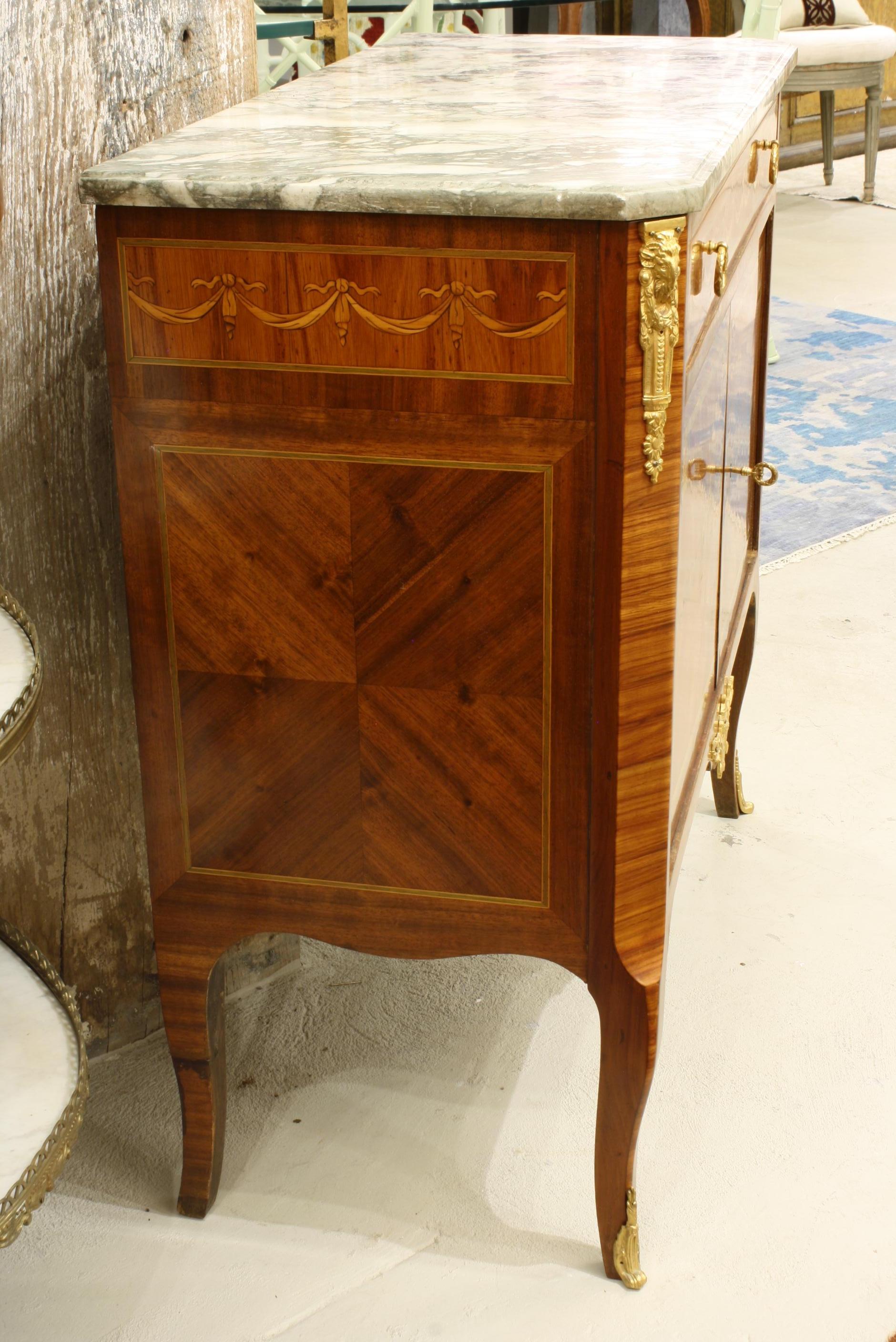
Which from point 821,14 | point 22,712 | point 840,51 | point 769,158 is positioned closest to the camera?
point 22,712

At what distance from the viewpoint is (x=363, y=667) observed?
140 centimetres

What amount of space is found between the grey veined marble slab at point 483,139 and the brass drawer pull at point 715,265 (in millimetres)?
63

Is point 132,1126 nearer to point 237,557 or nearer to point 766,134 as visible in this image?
point 237,557

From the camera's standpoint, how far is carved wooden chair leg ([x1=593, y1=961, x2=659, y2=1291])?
1.45m

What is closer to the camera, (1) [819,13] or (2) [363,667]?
(2) [363,667]

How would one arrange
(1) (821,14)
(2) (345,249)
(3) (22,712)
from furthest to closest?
1. (1) (821,14)
2. (2) (345,249)
3. (3) (22,712)

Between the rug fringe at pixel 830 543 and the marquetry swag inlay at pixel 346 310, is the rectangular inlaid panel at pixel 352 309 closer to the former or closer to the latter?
the marquetry swag inlay at pixel 346 310

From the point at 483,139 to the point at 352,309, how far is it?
0.27 meters

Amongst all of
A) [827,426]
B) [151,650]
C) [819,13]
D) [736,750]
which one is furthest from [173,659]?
[819,13]

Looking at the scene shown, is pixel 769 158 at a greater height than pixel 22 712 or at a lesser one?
greater

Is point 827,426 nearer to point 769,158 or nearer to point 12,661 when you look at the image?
point 769,158

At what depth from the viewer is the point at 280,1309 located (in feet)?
5.05

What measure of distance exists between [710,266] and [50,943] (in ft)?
3.59

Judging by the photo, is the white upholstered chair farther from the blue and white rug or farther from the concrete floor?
the concrete floor
